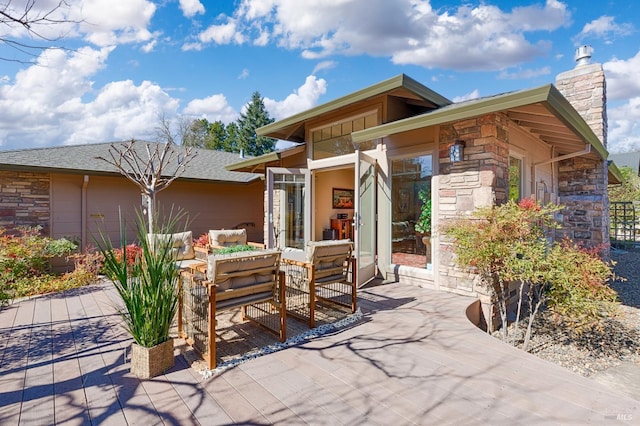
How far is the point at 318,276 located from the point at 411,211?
2456 millimetres

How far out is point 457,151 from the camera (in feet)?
15.3

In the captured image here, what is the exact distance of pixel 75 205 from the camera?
26.7 feet

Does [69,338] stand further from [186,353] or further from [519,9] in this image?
[519,9]

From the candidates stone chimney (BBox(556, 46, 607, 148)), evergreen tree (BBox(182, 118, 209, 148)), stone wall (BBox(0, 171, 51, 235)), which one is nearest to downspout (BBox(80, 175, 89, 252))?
stone wall (BBox(0, 171, 51, 235))

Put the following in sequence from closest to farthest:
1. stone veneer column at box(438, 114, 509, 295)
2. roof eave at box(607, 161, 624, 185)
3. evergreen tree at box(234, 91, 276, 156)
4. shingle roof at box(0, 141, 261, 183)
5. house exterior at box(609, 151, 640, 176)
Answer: stone veneer column at box(438, 114, 509, 295), shingle roof at box(0, 141, 261, 183), roof eave at box(607, 161, 624, 185), house exterior at box(609, 151, 640, 176), evergreen tree at box(234, 91, 276, 156)

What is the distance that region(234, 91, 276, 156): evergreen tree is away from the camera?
3209 cm

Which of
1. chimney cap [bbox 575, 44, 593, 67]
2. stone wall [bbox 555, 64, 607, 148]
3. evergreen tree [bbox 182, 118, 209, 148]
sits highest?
evergreen tree [bbox 182, 118, 209, 148]

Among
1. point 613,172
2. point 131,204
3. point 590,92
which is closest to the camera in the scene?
point 590,92

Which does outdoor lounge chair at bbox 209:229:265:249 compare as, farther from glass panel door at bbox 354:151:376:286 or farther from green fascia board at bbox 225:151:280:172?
glass panel door at bbox 354:151:376:286

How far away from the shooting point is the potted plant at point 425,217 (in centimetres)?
532

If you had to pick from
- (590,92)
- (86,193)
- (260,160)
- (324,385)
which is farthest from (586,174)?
(86,193)

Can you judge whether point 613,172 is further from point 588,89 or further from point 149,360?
point 149,360

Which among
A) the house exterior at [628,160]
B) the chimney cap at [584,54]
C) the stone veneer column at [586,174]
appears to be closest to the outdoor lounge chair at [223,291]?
the stone veneer column at [586,174]

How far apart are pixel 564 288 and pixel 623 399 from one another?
149 centimetres
